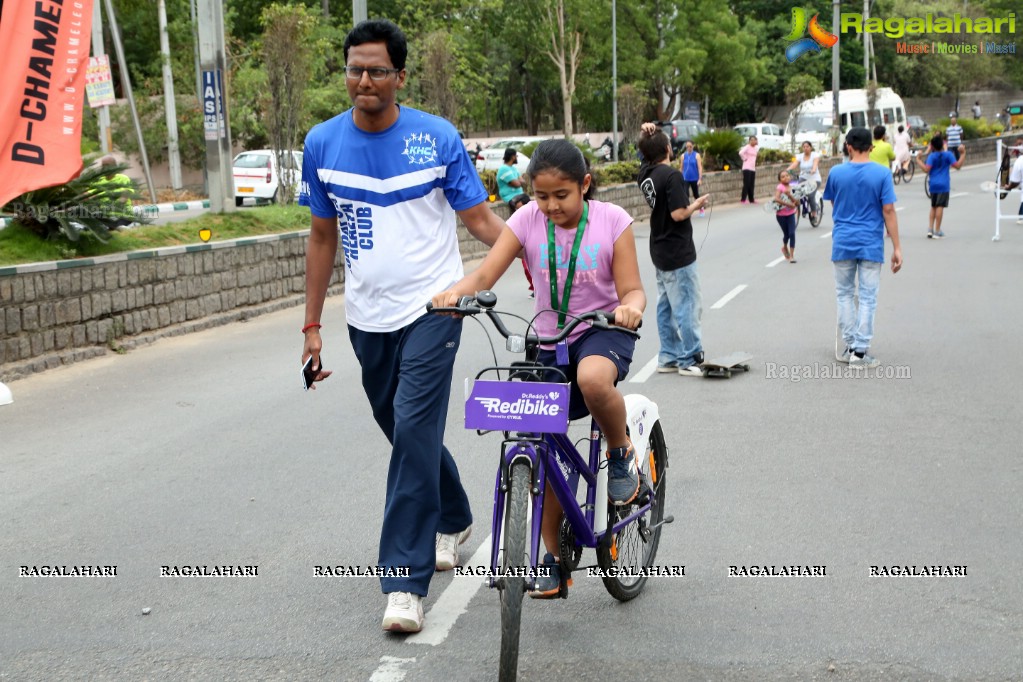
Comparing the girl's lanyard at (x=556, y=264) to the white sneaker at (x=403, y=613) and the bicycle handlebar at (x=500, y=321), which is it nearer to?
the bicycle handlebar at (x=500, y=321)

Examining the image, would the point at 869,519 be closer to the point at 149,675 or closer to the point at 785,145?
the point at 149,675

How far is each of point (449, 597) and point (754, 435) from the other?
11.2 ft

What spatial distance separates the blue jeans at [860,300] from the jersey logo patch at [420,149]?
609 centimetres

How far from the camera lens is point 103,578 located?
16.7 ft

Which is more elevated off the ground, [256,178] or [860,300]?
[256,178]

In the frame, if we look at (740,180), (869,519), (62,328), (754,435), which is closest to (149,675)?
(869,519)

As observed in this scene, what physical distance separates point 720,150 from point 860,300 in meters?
25.2

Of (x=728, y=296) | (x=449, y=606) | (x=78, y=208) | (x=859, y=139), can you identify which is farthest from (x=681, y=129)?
(x=449, y=606)

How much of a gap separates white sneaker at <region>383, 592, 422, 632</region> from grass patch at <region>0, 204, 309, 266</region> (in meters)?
7.37

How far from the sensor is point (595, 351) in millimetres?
4023

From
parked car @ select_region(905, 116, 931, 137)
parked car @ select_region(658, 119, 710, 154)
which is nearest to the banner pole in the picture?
parked car @ select_region(658, 119, 710, 154)

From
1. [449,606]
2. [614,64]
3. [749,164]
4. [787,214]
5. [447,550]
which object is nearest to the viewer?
[449,606]

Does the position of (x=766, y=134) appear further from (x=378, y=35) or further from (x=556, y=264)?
(x=556, y=264)

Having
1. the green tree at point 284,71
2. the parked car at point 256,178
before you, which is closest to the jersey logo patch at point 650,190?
the green tree at point 284,71
